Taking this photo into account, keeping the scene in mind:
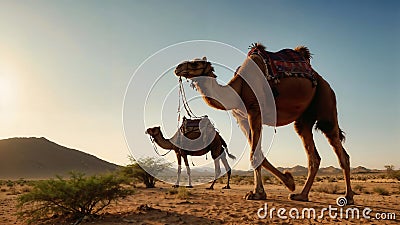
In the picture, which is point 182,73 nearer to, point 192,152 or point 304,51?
point 304,51

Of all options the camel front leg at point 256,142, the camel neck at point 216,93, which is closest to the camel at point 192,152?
the camel front leg at point 256,142

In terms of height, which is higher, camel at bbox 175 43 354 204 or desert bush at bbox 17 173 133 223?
camel at bbox 175 43 354 204

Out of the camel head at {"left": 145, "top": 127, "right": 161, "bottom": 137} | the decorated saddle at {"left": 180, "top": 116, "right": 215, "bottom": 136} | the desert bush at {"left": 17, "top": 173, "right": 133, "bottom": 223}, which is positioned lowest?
the desert bush at {"left": 17, "top": 173, "right": 133, "bottom": 223}

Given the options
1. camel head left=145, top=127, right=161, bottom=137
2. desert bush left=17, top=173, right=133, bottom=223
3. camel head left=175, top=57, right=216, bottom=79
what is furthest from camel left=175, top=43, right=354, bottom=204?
camel head left=145, top=127, right=161, bottom=137

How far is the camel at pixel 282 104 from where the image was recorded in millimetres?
8461

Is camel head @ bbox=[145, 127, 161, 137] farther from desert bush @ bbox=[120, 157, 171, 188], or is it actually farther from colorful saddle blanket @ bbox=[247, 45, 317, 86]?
colorful saddle blanket @ bbox=[247, 45, 317, 86]

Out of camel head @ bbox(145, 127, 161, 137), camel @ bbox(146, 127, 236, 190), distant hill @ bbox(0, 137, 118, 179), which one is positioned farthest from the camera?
distant hill @ bbox(0, 137, 118, 179)

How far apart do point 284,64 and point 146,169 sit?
13220mm

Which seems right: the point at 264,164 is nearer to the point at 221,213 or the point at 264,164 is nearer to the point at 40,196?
the point at 221,213

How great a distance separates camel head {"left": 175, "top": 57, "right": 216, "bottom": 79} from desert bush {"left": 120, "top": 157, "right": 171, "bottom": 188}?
12.5 metres

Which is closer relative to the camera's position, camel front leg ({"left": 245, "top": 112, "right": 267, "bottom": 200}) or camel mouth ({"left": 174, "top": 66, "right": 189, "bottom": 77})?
camel mouth ({"left": 174, "top": 66, "right": 189, "bottom": 77})

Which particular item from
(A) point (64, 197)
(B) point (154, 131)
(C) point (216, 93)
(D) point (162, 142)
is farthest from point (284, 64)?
(D) point (162, 142)

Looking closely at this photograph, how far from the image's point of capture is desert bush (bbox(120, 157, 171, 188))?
20.2 m

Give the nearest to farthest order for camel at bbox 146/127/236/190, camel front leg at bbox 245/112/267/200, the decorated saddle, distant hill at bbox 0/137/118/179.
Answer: camel front leg at bbox 245/112/267/200 < the decorated saddle < camel at bbox 146/127/236/190 < distant hill at bbox 0/137/118/179
